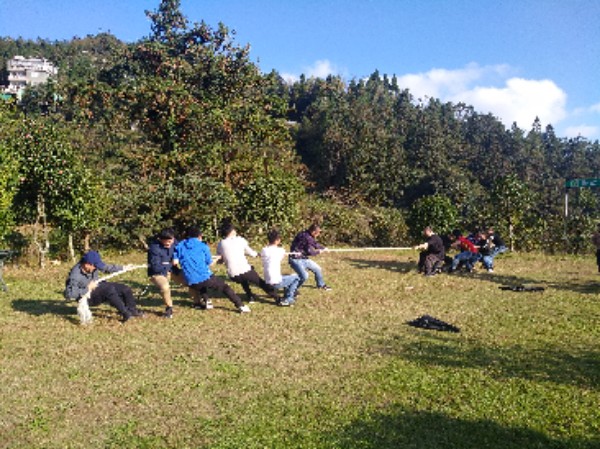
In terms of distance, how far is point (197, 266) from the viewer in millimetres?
9109

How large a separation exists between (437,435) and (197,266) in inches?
214

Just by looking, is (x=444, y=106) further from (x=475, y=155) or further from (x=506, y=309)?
(x=506, y=309)

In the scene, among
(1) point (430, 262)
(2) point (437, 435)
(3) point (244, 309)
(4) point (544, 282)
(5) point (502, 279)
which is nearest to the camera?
(2) point (437, 435)

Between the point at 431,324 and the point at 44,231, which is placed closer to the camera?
the point at 431,324

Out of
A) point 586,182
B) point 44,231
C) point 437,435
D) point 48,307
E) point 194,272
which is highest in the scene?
point 586,182

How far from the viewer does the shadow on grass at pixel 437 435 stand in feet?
14.8

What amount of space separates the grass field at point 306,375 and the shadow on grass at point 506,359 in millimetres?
28

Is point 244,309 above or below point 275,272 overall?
below

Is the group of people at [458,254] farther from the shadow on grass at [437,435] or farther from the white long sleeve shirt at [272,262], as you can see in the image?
the shadow on grass at [437,435]

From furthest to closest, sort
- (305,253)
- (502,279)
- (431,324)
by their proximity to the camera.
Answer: (502,279) < (305,253) < (431,324)

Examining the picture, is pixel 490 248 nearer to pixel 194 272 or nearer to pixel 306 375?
pixel 194 272

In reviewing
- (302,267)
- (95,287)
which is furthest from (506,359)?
(95,287)

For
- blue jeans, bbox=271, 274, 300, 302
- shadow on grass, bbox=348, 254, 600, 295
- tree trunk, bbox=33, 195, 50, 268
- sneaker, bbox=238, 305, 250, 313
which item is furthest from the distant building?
sneaker, bbox=238, 305, 250, 313

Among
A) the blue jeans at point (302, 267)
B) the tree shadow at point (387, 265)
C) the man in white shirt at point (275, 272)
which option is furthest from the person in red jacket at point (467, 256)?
the man in white shirt at point (275, 272)
